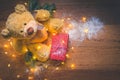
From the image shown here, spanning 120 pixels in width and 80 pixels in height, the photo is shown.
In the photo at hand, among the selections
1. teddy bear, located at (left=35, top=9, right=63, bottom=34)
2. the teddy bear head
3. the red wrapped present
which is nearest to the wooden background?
the red wrapped present

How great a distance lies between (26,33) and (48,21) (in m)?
0.22

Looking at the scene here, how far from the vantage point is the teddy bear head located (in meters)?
1.38

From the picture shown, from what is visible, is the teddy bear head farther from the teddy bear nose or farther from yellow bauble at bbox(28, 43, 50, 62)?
yellow bauble at bbox(28, 43, 50, 62)

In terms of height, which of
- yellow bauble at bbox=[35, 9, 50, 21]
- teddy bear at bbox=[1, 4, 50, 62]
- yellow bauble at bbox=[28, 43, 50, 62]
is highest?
yellow bauble at bbox=[35, 9, 50, 21]

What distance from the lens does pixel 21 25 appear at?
138 centimetres

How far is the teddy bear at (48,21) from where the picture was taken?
148cm

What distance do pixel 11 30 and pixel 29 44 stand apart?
208mm

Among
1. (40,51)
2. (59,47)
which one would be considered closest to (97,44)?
(59,47)

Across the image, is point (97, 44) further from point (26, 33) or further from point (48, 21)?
point (26, 33)

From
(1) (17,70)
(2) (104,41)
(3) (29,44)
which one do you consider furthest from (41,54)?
(2) (104,41)

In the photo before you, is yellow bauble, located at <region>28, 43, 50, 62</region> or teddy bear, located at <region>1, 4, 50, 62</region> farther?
yellow bauble, located at <region>28, 43, 50, 62</region>

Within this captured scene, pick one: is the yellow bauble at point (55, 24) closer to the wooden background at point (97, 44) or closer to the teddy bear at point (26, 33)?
the teddy bear at point (26, 33)

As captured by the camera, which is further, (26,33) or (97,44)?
(97,44)

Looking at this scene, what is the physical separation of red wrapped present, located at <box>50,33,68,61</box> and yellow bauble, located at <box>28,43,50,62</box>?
0.12ft
